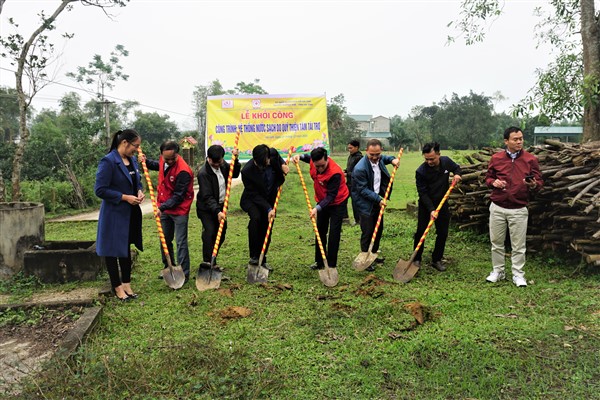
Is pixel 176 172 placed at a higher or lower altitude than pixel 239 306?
higher

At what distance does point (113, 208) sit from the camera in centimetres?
462

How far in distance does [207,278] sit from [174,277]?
1.28 ft

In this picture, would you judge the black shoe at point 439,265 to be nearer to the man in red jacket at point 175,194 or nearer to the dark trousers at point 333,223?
the dark trousers at point 333,223

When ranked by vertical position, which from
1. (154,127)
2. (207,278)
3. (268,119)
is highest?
(154,127)

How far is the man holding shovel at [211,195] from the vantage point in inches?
206

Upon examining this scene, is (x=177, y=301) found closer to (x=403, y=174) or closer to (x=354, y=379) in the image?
(x=354, y=379)

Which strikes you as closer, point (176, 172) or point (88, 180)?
point (176, 172)

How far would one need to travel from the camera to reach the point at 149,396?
9.02ft

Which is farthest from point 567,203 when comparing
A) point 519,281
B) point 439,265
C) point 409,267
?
point 409,267

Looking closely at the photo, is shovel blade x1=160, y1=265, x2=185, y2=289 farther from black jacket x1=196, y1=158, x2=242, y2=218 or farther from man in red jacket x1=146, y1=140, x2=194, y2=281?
black jacket x1=196, y1=158, x2=242, y2=218

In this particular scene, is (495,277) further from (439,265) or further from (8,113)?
(8,113)

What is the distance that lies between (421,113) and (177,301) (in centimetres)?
6236

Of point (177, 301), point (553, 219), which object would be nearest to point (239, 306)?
point (177, 301)

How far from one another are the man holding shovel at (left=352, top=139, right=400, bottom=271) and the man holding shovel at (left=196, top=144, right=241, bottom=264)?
1.75 m
